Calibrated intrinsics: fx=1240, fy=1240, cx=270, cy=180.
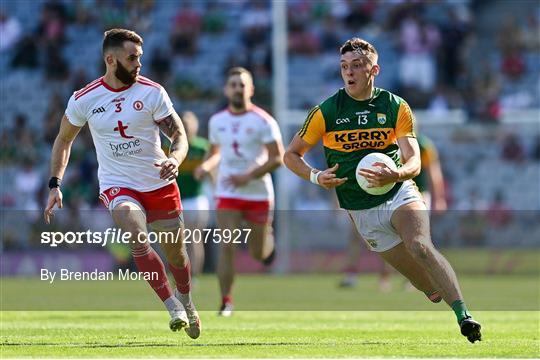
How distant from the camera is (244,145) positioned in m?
15.5

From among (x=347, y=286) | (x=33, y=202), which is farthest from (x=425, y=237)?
(x=33, y=202)

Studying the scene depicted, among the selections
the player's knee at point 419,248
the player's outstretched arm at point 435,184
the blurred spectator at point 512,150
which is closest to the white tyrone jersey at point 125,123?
the player's knee at point 419,248

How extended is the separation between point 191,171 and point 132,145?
7.86 m

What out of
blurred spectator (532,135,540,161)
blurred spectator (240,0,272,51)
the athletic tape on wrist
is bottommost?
blurred spectator (532,135,540,161)

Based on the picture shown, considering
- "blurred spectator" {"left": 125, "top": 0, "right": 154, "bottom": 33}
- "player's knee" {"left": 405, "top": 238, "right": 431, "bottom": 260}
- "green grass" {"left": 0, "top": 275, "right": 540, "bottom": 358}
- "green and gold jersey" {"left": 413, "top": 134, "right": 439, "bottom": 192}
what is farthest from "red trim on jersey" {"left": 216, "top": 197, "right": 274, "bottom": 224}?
"blurred spectator" {"left": 125, "top": 0, "right": 154, "bottom": 33}

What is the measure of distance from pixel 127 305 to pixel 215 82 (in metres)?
13.6

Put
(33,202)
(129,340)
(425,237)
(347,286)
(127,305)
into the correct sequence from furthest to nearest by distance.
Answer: (33,202) → (347,286) → (127,305) → (129,340) → (425,237)

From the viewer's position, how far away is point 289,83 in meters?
29.5

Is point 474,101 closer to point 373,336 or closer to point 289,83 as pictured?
point 289,83

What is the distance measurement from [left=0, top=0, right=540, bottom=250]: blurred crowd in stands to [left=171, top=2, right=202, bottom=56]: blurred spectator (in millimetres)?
25

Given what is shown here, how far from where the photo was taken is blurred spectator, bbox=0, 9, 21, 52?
3019 cm

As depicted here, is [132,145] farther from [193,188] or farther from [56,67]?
[56,67]

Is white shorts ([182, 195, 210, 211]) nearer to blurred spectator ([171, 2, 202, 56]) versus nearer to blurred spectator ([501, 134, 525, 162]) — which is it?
blurred spectator ([501, 134, 525, 162])

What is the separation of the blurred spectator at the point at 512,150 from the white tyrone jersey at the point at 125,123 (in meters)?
17.7
